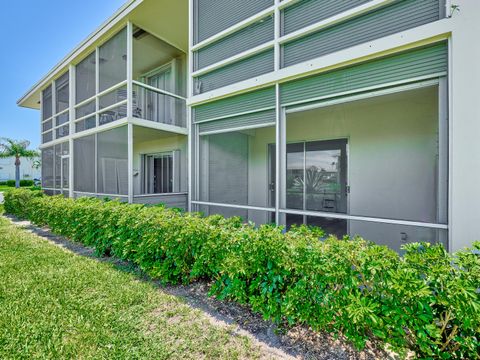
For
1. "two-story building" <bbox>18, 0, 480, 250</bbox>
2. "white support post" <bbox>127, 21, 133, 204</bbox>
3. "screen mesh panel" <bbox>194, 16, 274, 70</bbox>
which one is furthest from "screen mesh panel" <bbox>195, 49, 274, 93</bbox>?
"white support post" <bbox>127, 21, 133, 204</bbox>

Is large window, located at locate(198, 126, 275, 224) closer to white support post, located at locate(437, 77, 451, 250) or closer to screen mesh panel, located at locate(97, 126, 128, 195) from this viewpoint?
white support post, located at locate(437, 77, 451, 250)

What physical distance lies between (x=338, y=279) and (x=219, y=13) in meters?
5.67

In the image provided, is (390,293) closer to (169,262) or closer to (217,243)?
(217,243)

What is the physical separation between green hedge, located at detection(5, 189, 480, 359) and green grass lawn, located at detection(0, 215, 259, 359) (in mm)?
482

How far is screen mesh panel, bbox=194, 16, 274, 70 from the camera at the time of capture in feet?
14.8

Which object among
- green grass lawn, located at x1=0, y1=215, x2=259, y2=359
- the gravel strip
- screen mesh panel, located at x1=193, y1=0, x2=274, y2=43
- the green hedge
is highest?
screen mesh panel, located at x1=193, y1=0, x2=274, y2=43

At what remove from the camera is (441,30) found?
286 centimetres

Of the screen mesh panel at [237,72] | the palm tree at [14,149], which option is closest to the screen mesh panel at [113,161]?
the screen mesh panel at [237,72]

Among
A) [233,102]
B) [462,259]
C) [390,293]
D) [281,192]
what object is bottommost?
[390,293]

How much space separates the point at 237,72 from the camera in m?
4.96

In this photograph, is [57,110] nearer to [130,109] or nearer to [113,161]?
[113,161]

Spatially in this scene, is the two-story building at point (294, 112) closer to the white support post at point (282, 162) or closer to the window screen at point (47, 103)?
the white support post at point (282, 162)

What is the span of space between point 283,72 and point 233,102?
1.25m

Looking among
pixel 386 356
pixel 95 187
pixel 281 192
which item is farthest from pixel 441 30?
pixel 95 187
